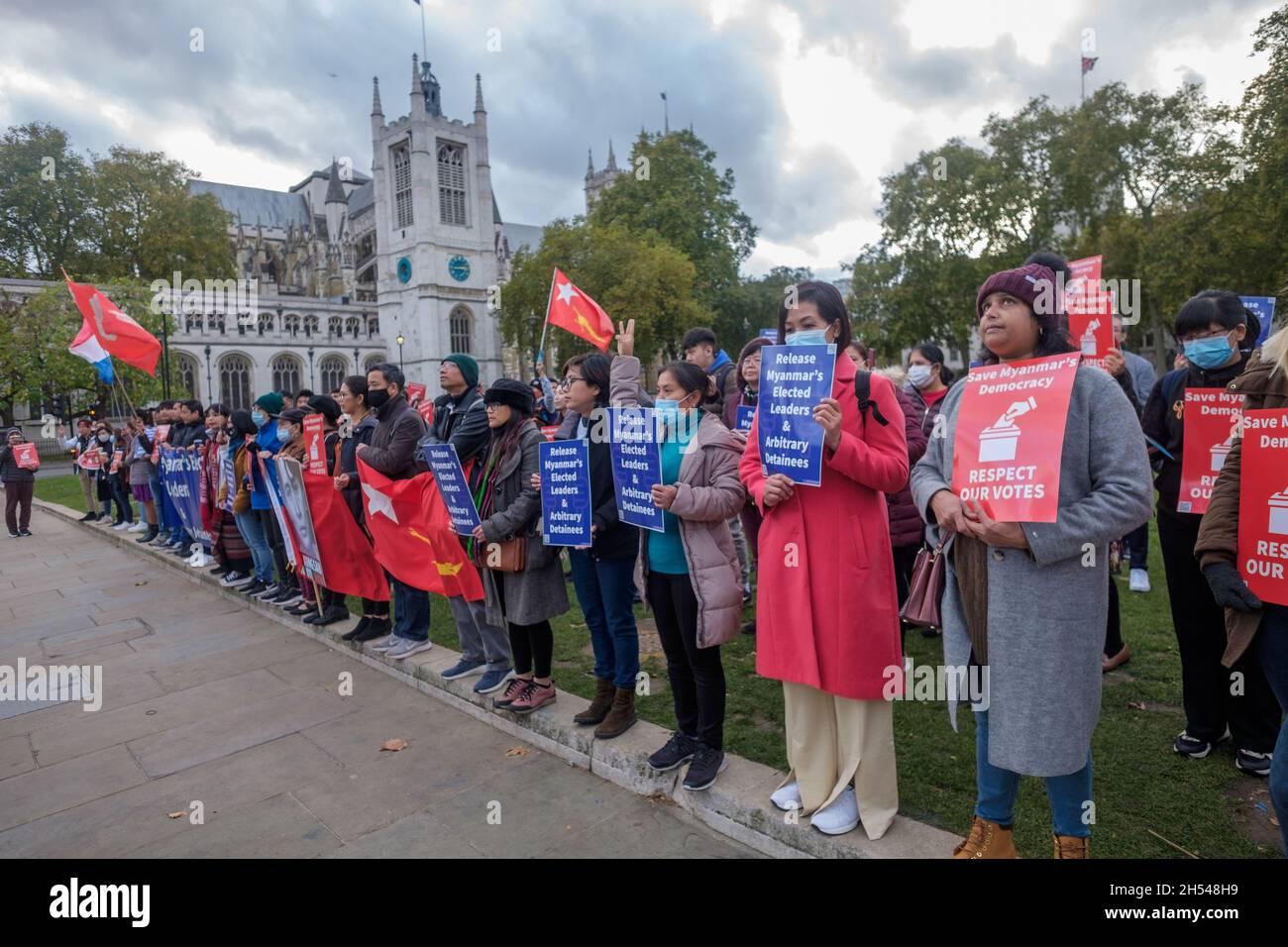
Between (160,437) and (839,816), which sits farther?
(160,437)

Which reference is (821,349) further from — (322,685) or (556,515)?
(322,685)

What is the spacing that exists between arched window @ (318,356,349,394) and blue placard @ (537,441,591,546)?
71340 millimetres

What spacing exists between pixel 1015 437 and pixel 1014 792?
128 cm

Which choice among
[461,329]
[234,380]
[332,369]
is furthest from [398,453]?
[332,369]

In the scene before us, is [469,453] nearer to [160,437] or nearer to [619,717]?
[619,717]

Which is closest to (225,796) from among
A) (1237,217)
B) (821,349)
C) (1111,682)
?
(821,349)

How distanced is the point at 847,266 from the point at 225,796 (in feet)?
133

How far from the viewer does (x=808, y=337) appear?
3090 mm

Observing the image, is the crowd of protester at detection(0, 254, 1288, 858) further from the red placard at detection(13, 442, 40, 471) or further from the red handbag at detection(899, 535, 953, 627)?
the red placard at detection(13, 442, 40, 471)

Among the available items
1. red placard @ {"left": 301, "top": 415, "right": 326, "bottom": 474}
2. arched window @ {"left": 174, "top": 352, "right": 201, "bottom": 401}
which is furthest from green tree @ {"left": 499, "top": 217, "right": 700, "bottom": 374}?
arched window @ {"left": 174, "top": 352, "right": 201, "bottom": 401}

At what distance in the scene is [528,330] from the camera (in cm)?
4244

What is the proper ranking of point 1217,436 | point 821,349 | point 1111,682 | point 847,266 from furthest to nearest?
point 847,266
point 1111,682
point 1217,436
point 821,349

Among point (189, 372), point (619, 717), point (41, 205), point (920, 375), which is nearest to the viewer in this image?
point (619, 717)

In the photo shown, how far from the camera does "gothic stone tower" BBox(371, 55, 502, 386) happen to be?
227ft
